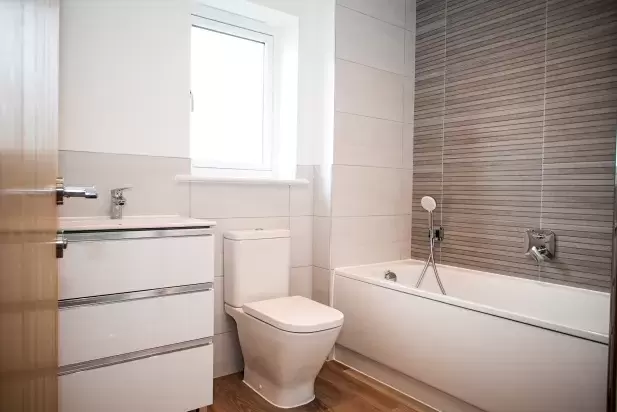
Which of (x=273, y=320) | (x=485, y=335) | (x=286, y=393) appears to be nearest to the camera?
(x=485, y=335)

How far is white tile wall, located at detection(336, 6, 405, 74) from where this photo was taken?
8.52ft

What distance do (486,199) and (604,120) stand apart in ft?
2.34

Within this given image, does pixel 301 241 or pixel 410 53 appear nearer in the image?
pixel 301 241

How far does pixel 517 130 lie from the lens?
240 cm

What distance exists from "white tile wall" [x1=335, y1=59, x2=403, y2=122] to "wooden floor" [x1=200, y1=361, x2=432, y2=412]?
1.55 metres

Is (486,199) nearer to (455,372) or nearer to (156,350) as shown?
(455,372)

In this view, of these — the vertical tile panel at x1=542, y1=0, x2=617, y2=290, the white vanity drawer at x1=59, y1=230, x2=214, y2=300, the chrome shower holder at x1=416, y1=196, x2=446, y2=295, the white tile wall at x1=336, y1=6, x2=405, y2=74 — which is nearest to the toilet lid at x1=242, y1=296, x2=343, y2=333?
the white vanity drawer at x1=59, y1=230, x2=214, y2=300

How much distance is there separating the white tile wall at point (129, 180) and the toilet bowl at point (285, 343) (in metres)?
0.66

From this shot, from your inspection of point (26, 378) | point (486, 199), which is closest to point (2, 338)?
point (26, 378)

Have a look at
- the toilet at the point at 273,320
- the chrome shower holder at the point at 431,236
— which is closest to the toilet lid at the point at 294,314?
the toilet at the point at 273,320

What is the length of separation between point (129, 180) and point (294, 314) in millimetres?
1012

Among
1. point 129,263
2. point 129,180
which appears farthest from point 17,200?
point 129,180

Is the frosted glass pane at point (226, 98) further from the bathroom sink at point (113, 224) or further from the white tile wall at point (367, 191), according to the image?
the bathroom sink at point (113, 224)

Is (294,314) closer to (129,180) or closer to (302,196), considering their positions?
(302,196)
